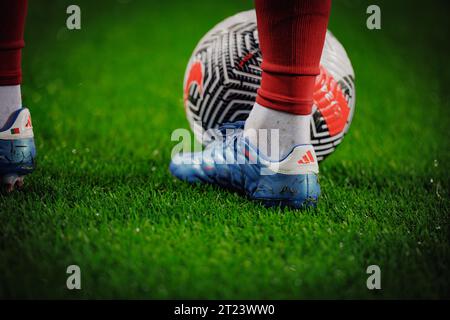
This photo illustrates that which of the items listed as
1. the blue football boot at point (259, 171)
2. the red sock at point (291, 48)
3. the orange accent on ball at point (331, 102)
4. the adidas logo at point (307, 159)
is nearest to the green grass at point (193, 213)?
the blue football boot at point (259, 171)

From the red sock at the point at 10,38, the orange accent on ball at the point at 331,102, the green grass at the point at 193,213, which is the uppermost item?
the red sock at the point at 10,38

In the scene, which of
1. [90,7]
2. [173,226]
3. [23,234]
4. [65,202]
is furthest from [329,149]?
[90,7]

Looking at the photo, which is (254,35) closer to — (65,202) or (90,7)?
(65,202)

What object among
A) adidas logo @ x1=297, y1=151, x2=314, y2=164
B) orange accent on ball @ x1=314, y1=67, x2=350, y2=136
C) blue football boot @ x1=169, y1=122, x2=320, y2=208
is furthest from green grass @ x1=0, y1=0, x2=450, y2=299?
orange accent on ball @ x1=314, y1=67, x2=350, y2=136

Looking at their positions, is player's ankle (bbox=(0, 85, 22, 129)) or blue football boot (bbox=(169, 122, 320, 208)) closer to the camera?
blue football boot (bbox=(169, 122, 320, 208))

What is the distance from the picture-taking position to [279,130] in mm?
2082

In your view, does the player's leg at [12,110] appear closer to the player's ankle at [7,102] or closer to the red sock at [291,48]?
the player's ankle at [7,102]

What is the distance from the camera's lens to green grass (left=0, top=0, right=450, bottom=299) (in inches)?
64.4

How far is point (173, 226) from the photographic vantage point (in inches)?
77.2

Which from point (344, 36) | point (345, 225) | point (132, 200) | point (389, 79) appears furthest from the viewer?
point (344, 36)

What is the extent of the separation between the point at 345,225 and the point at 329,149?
0.56 metres

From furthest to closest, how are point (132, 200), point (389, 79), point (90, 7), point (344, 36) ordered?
point (90, 7) < point (344, 36) < point (389, 79) < point (132, 200)

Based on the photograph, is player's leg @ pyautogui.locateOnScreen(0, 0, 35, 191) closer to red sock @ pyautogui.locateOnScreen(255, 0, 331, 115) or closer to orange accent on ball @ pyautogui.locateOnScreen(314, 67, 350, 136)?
red sock @ pyautogui.locateOnScreen(255, 0, 331, 115)

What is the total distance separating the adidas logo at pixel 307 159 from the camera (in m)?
2.07
